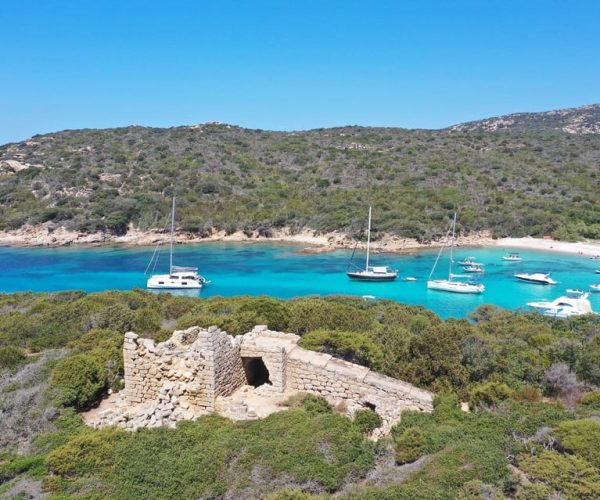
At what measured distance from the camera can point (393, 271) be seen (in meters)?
45.2

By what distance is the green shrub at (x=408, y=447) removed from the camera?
7199 millimetres

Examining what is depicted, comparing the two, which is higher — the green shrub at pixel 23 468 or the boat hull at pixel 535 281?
the green shrub at pixel 23 468

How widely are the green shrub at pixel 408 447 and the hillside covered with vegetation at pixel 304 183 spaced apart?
→ 5225 cm

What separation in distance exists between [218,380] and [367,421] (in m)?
3.09

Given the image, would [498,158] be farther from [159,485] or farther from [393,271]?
[159,485]

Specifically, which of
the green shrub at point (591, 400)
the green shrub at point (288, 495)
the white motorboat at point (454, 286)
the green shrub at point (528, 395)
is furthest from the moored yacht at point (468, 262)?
the green shrub at point (288, 495)

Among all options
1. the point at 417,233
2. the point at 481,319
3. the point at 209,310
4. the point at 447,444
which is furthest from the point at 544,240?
the point at 447,444

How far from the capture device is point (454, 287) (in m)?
40.2

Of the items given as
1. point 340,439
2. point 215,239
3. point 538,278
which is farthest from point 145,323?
point 215,239

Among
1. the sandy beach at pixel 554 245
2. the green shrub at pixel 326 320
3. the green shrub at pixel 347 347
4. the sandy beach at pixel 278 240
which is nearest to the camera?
the green shrub at pixel 347 347

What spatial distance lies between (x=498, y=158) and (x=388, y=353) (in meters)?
77.2

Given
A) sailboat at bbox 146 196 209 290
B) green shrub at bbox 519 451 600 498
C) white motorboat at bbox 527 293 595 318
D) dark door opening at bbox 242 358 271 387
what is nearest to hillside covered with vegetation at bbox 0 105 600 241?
sailboat at bbox 146 196 209 290

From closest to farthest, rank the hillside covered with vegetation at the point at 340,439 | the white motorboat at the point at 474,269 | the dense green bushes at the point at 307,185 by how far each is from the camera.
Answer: the hillside covered with vegetation at the point at 340,439
the white motorboat at the point at 474,269
the dense green bushes at the point at 307,185

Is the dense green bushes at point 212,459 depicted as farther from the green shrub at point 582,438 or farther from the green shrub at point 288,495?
the green shrub at point 582,438
